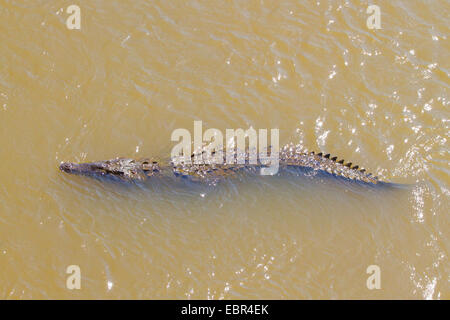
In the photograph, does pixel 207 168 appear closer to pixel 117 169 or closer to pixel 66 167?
pixel 117 169

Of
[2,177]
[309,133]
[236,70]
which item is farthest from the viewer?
[236,70]

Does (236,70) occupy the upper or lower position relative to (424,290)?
upper

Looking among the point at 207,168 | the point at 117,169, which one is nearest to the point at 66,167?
the point at 117,169

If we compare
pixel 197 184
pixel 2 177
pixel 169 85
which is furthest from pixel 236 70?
pixel 2 177

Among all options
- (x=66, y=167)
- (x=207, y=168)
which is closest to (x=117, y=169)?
(x=66, y=167)

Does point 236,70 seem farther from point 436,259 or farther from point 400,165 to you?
point 436,259
